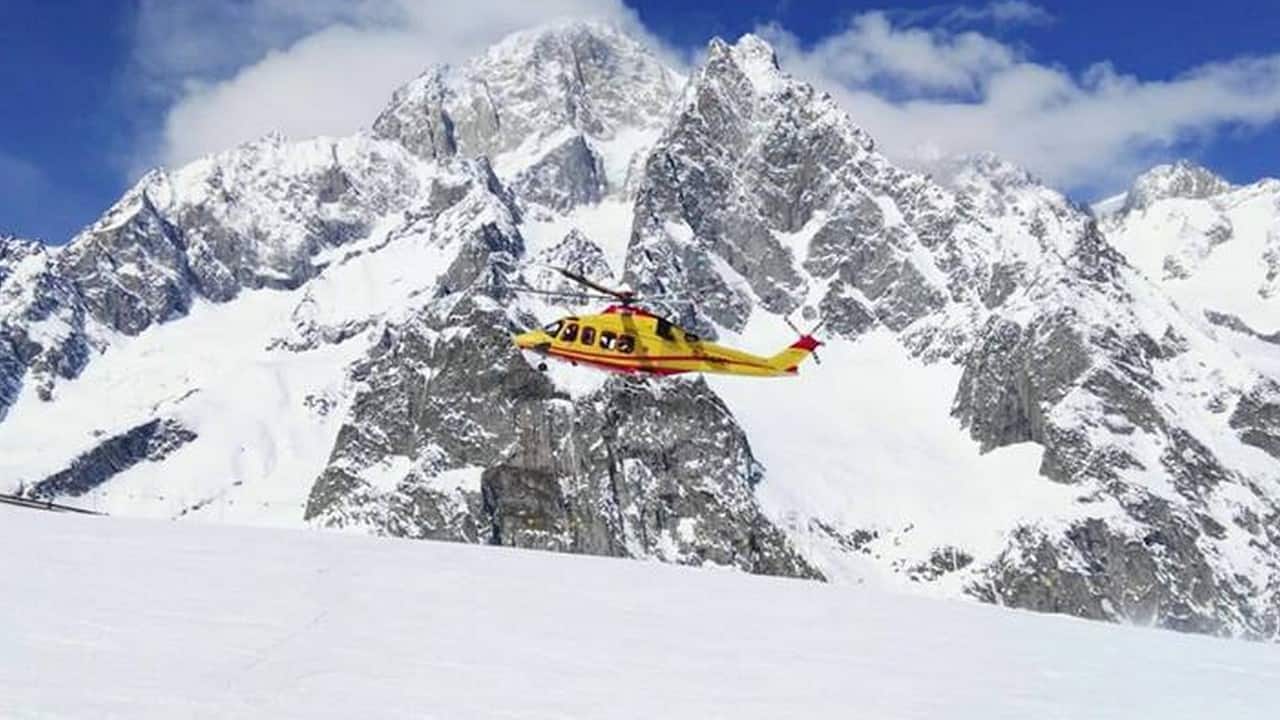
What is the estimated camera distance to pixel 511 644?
20.7 meters

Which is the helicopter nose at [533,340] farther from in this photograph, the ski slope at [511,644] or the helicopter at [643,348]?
the ski slope at [511,644]

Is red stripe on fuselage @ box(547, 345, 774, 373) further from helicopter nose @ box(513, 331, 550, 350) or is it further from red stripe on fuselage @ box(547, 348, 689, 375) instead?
helicopter nose @ box(513, 331, 550, 350)

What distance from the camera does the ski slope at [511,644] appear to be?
57.0ft

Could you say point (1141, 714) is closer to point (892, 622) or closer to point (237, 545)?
point (892, 622)

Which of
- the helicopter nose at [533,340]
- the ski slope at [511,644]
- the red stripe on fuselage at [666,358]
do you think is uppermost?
the helicopter nose at [533,340]

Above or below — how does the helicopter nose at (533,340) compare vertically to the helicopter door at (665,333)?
above

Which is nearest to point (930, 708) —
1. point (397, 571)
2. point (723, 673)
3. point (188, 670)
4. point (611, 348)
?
point (723, 673)

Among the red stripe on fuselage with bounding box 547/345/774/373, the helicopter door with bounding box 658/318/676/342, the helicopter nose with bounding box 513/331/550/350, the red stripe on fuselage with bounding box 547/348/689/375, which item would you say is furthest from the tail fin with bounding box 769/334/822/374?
the helicopter nose with bounding box 513/331/550/350

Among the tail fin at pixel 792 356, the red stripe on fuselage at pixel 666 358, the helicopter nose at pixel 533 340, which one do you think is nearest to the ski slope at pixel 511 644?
the red stripe on fuselage at pixel 666 358

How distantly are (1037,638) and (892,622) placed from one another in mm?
2429

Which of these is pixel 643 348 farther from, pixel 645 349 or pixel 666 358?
pixel 666 358

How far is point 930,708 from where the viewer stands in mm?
18594

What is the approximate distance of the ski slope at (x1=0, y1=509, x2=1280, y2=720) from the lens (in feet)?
57.0

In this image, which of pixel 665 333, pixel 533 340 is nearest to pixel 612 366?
pixel 665 333
